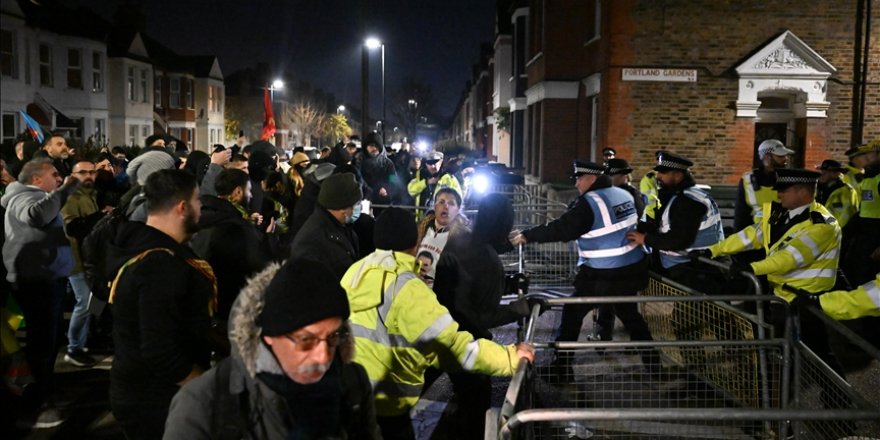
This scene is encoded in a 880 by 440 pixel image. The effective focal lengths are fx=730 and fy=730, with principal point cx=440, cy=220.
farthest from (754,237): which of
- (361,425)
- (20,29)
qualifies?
(20,29)

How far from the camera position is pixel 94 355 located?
284 inches

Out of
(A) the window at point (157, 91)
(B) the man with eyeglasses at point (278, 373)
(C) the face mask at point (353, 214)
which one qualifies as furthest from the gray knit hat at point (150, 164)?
(A) the window at point (157, 91)

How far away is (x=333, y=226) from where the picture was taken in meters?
5.23

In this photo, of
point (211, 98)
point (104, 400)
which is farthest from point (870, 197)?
point (211, 98)

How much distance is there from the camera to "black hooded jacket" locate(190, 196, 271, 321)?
202 inches

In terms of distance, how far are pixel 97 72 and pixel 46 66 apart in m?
4.08

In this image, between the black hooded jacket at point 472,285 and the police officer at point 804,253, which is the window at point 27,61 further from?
the police officer at point 804,253

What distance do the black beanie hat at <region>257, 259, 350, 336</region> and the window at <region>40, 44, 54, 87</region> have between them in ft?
114

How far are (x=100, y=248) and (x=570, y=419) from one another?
3903 mm

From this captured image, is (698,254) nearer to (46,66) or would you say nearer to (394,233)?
(394,233)

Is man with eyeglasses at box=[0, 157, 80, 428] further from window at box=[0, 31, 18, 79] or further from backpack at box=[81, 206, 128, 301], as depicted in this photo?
window at box=[0, 31, 18, 79]

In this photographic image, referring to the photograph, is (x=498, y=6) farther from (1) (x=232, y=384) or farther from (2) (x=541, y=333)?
(1) (x=232, y=384)

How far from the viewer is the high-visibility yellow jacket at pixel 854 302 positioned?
4.75 metres

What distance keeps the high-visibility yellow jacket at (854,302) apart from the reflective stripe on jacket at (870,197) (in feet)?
17.3
